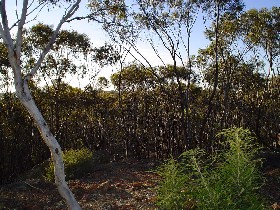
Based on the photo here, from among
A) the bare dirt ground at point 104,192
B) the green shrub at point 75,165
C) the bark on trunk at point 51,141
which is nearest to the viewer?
the bark on trunk at point 51,141

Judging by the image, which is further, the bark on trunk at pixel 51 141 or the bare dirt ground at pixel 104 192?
the bare dirt ground at pixel 104 192

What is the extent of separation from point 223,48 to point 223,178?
10638mm

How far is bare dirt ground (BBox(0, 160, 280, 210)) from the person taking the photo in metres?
7.66

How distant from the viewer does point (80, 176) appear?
1055 cm

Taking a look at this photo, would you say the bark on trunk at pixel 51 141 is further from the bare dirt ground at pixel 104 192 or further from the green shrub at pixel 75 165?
the green shrub at pixel 75 165

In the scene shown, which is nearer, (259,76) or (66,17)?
(66,17)

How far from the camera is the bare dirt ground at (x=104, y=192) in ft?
25.1

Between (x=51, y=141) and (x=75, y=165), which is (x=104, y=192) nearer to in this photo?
(x=75, y=165)

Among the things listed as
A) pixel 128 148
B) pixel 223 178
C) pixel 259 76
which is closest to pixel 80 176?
pixel 128 148

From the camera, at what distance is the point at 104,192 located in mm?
8578

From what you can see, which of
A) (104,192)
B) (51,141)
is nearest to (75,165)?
(104,192)

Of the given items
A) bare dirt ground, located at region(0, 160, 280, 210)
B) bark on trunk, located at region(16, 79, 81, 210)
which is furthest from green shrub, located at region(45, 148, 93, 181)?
bark on trunk, located at region(16, 79, 81, 210)

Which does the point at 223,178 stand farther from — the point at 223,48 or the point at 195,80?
the point at 195,80

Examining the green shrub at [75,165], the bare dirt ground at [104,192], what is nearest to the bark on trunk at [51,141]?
the bare dirt ground at [104,192]
